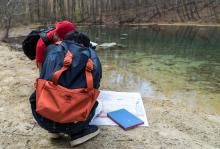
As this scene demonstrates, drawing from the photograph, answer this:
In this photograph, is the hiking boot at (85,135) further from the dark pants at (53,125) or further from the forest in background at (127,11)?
the forest in background at (127,11)

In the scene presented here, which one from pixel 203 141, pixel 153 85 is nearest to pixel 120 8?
pixel 153 85

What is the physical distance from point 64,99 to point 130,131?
1.07m

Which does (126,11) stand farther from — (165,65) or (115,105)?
(115,105)

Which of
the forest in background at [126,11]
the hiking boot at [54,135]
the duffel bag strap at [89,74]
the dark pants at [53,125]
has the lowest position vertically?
the forest in background at [126,11]

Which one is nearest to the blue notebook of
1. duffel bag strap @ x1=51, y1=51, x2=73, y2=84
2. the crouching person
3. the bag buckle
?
the crouching person

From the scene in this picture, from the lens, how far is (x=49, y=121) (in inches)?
114

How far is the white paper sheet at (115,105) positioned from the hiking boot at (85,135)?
0.28 metres

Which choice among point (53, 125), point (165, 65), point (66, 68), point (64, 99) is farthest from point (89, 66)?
point (165, 65)

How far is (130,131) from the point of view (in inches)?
139

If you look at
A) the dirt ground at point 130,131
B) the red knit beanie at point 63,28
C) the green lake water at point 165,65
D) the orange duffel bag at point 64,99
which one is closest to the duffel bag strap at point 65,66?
the orange duffel bag at point 64,99

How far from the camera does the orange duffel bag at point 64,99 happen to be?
2.67 meters

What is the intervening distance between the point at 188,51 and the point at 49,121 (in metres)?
8.51

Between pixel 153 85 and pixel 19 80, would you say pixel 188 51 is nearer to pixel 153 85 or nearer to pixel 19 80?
pixel 153 85

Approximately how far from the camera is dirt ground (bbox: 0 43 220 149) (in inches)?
127
